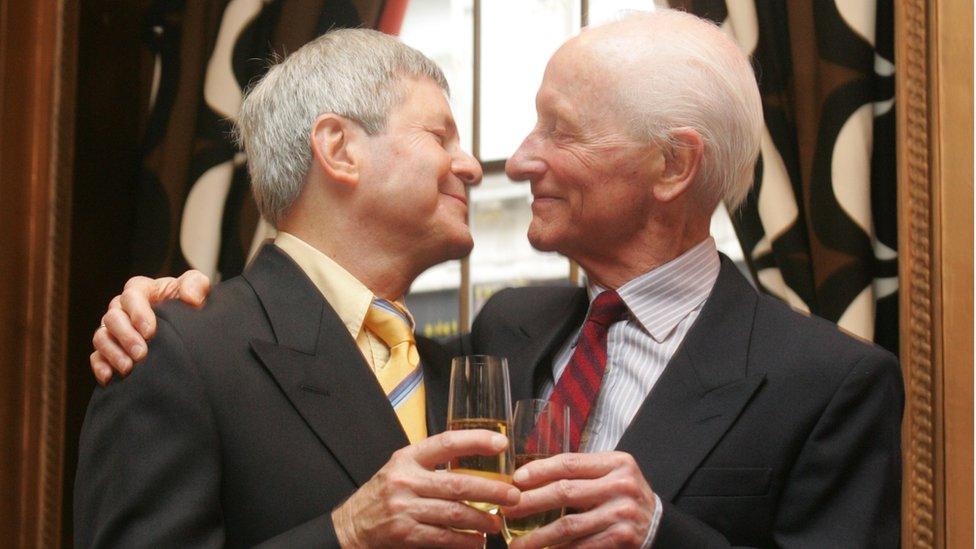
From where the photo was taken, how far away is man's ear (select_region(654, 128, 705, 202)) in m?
2.11

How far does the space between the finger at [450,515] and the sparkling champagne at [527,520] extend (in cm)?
3

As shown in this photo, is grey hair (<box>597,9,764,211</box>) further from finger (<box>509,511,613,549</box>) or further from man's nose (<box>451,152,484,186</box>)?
finger (<box>509,511,613,549</box>)

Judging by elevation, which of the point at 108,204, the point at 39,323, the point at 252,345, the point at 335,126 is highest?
the point at 335,126

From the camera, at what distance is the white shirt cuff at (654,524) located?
1612mm

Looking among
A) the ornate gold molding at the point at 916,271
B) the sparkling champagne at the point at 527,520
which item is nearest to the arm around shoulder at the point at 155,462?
the sparkling champagne at the point at 527,520

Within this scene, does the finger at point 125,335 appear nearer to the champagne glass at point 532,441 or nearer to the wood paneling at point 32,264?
the champagne glass at point 532,441

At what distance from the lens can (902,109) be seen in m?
2.50

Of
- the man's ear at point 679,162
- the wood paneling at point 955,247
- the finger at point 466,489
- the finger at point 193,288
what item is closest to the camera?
the finger at point 466,489

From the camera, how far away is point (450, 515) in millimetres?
1521

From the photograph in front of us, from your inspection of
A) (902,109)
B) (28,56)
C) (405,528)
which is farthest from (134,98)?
(405,528)

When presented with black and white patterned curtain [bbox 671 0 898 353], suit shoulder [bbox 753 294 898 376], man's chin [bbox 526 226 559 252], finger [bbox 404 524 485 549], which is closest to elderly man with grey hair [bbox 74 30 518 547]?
finger [bbox 404 524 485 549]

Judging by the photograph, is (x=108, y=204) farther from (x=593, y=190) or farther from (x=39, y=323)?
(x=593, y=190)

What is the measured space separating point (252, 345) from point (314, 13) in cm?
143

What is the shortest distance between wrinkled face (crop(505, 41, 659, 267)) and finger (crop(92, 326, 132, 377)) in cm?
68
